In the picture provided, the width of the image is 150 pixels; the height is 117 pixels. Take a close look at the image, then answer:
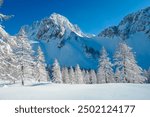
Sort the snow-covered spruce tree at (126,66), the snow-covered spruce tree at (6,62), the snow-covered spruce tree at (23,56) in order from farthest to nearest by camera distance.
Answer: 1. the snow-covered spruce tree at (23,56)
2. the snow-covered spruce tree at (126,66)
3. the snow-covered spruce tree at (6,62)

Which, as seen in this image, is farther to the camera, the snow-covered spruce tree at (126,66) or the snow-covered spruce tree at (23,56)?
the snow-covered spruce tree at (23,56)

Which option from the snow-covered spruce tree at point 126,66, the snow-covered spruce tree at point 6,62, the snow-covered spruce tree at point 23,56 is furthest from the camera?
the snow-covered spruce tree at point 23,56

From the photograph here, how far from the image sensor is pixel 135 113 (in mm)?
13055

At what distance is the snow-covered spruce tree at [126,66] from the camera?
5441cm

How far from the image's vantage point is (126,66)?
54812mm

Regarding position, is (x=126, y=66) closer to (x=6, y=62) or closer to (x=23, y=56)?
(x=23, y=56)

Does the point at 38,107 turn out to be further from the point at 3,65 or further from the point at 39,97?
the point at 3,65

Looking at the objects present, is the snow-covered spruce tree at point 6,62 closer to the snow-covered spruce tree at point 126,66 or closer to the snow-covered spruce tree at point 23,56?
the snow-covered spruce tree at point 23,56

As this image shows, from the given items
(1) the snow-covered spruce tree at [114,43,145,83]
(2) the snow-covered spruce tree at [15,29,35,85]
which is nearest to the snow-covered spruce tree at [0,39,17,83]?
(2) the snow-covered spruce tree at [15,29,35,85]

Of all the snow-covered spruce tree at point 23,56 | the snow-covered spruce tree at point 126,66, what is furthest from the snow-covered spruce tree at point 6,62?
the snow-covered spruce tree at point 126,66

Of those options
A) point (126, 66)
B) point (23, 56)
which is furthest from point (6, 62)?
point (126, 66)

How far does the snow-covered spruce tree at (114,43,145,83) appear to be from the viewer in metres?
54.4

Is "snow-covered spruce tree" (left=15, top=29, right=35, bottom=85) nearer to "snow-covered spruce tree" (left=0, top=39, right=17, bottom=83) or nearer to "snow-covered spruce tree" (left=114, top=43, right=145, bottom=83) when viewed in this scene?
"snow-covered spruce tree" (left=114, top=43, right=145, bottom=83)

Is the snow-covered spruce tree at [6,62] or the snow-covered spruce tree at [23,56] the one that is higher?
the snow-covered spruce tree at [23,56]
